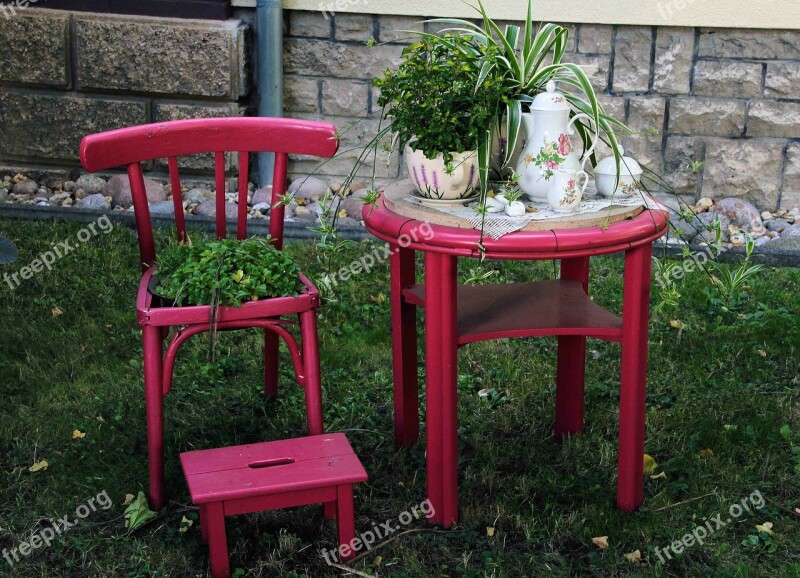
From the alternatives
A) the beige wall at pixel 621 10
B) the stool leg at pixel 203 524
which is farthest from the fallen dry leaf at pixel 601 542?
the beige wall at pixel 621 10

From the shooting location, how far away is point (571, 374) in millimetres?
3137

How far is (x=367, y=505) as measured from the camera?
2854mm

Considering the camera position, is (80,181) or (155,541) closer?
(155,541)

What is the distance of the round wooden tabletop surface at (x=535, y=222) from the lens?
2.49 meters

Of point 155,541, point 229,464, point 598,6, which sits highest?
point 598,6

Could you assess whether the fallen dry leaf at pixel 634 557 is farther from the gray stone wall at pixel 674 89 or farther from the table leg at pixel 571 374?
the gray stone wall at pixel 674 89

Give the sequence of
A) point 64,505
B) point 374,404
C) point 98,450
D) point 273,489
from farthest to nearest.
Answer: point 374,404
point 98,450
point 64,505
point 273,489

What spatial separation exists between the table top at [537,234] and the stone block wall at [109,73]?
112 inches

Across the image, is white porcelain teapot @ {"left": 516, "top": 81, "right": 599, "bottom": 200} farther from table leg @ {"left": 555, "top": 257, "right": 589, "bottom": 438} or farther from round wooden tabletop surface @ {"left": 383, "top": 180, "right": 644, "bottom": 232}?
table leg @ {"left": 555, "top": 257, "right": 589, "bottom": 438}

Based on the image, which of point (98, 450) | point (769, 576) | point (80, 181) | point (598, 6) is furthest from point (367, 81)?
point (769, 576)

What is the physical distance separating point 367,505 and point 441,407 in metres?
0.41

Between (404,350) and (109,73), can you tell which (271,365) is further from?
(109,73)

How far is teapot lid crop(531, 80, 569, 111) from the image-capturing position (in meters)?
2.58

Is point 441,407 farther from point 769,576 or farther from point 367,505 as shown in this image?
point 769,576
